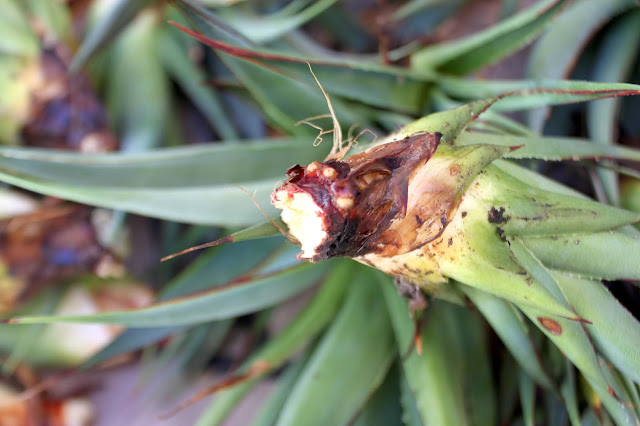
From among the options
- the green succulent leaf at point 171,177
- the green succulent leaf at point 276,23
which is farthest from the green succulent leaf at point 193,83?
the green succulent leaf at point 171,177

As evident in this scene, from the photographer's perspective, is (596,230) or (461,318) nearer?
(596,230)

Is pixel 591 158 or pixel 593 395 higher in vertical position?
pixel 591 158

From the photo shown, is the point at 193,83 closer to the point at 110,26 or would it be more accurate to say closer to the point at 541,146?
the point at 110,26

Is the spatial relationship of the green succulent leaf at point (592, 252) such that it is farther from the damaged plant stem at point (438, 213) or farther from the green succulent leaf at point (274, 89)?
the green succulent leaf at point (274, 89)

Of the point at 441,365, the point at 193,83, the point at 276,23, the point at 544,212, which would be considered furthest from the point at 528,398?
the point at 193,83

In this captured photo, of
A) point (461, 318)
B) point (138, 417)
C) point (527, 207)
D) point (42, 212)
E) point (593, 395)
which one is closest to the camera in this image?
point (527, 207)

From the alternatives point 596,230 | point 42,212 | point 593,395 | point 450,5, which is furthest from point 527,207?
point 42,212

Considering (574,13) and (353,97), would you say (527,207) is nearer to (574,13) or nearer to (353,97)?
(353,97)
